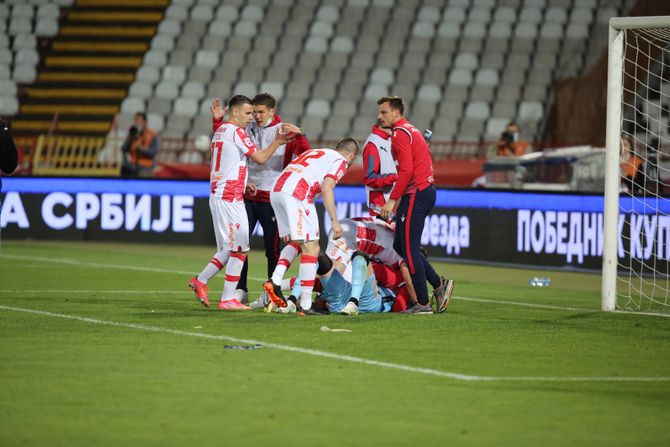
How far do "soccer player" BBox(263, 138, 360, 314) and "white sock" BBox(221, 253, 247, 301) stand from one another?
469 millimetres

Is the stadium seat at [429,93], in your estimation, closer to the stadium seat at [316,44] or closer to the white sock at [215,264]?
the stadium seat at [316,44]

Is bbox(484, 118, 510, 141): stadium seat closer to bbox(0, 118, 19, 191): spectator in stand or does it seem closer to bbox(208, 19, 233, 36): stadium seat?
bbox(208, 19, 233, 36): stadium seat

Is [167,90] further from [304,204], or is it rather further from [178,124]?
[304,204]

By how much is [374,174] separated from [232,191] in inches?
65.4

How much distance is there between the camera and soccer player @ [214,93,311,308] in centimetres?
1282

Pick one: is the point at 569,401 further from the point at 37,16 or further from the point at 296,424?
the point at 37,16

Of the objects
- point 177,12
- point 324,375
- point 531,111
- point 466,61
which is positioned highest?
point 177,12

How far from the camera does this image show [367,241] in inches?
499

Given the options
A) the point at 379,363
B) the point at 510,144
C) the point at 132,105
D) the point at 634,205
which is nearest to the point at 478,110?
the point at 510,144

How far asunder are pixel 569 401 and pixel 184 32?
26.0 meters

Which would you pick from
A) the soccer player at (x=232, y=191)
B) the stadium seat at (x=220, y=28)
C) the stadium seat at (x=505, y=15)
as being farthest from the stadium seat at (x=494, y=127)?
the soccer player at (x=232, y=191)

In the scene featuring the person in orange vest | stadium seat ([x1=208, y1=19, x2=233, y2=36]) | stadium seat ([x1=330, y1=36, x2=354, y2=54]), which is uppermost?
stadium seat ([x1=208, y1=19, x2=233, y2=36])

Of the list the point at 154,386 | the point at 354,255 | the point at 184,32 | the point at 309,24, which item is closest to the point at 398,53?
the point at 309,24

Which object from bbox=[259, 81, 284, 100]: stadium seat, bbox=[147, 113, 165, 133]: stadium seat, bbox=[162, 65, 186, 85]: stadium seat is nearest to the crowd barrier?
bbox=[147, 113, 165, 133]: stadium seat
